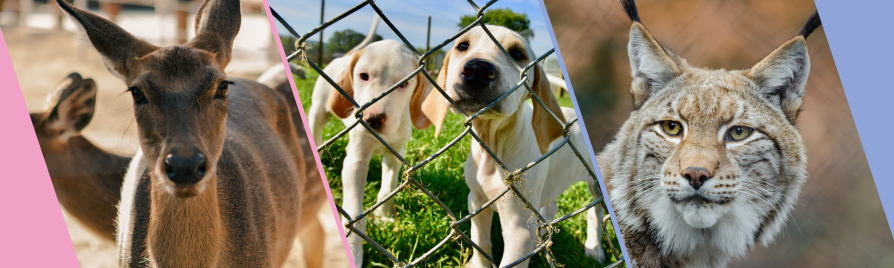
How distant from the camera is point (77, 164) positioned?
1.05 metres

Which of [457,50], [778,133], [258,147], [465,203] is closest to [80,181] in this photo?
[258,147]

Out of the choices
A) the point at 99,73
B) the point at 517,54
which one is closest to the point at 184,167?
the point at 99,73

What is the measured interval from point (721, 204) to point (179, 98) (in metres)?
1.25

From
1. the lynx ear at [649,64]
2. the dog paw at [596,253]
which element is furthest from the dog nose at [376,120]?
the dog paw at [596,253]

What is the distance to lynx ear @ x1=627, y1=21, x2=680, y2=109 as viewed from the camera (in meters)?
1.32

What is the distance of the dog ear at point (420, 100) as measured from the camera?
184 cm

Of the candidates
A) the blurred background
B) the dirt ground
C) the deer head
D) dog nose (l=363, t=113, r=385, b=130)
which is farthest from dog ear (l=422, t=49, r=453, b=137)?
the deer head

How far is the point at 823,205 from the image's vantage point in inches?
58.4

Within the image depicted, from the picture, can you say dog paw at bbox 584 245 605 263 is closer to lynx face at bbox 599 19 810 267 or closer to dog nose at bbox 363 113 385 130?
lynx face at bbox 599 19 810 267

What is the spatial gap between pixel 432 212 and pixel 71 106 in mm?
1619

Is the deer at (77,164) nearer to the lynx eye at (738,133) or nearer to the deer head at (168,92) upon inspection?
the deer head at (168,92)

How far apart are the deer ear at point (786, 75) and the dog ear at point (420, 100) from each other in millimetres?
1034

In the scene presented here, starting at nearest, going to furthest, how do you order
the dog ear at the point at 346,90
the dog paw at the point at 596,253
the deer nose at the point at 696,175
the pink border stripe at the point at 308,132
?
1. the pink border stripe at the point at 308,132
2. the deer nose at the point at 696,175
3. the dog ear at the point at 346,90
4. the dog paw at the point at 596,253

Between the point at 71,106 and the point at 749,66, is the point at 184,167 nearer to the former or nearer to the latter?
the point at 71,106
